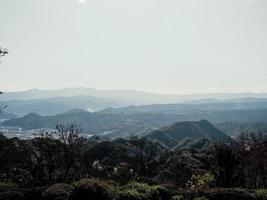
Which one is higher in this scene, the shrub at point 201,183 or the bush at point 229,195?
the bush at point 229,195

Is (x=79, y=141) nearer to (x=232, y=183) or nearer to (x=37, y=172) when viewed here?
(x=37, y=172)

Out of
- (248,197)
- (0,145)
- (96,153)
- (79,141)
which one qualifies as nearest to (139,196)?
(248,197)

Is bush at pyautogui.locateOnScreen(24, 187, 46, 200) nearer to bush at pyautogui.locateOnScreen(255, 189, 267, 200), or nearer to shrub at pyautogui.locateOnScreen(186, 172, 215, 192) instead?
shrub at pyautogui.locateOnScreen(186, 172, 215, 192)

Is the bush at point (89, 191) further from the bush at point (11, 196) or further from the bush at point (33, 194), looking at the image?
the bush at point (11, 196)

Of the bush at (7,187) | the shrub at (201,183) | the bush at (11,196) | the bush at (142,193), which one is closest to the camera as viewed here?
the bush at (11,196)

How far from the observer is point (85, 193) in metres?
16.0

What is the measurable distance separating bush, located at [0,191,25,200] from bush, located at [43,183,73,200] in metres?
1.02

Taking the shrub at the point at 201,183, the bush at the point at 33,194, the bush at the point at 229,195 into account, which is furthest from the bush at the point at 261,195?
the bush at the point at 33,194

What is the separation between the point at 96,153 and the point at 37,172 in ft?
286

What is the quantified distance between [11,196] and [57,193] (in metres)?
1.86

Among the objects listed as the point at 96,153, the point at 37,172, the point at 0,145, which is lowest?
the point at 96,153

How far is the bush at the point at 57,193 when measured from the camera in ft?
54.2

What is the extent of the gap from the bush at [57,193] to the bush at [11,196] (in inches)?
40.1

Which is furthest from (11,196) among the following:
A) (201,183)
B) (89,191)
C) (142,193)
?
(201,183)
